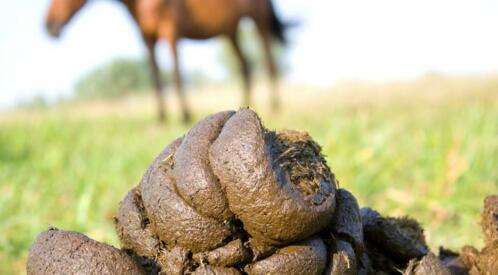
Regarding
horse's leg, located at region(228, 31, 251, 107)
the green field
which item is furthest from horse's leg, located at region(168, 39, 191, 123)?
the green field

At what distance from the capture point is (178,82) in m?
11.9

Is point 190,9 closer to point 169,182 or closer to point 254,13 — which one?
point 254,13

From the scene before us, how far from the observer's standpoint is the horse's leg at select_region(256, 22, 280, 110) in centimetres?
1333

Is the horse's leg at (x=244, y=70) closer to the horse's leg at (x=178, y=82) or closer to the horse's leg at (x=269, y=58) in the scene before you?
the horse's leg at (x=269, y=58)

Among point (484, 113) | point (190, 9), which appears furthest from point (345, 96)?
point (484, 113)

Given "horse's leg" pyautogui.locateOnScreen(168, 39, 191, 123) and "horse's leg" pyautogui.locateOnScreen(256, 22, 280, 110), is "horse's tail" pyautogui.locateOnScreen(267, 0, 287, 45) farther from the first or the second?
"horse's leg" pyautogui.locateOnScreen(168, 39, 191, 123)

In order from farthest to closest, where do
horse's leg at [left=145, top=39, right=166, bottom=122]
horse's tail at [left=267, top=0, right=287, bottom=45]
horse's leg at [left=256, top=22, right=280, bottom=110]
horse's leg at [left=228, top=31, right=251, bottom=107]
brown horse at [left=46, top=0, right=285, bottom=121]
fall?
horse's tail at [left=267, top=0, right=287, bottom=45] → horse's leg at [left=228, top=31, right=251, bottom=107] → horse's leg at [left=256, top=22, right=280, bottom=110] → horse's leg at [left=145, top=39, right=166, bottom=122] → brown horse at [left=46, top=0, right=285, bottom=121]

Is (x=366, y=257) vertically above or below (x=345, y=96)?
above

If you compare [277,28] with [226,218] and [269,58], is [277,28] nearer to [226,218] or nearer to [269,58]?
[269,58]

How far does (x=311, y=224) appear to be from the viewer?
3.66 ft

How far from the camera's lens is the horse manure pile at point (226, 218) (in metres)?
1.08

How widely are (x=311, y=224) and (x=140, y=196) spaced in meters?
0.33

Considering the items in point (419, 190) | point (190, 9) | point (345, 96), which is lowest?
point (345, 96)

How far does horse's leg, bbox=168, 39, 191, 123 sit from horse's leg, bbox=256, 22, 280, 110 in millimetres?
2102
